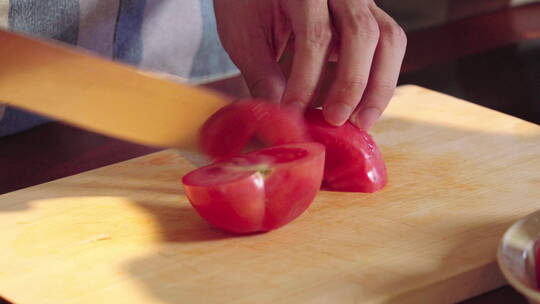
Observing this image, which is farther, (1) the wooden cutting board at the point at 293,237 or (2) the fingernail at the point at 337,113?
(2) the fingernail at the point at 337,113

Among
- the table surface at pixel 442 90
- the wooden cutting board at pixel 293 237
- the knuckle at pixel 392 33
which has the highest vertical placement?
the knuckle at pixel 392 33

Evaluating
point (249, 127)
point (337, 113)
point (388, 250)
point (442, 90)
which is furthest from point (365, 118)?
point (442, 90)

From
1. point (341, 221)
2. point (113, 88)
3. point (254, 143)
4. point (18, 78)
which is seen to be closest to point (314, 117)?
point (254, 143)

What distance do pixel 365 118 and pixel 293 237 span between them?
0.28 meters

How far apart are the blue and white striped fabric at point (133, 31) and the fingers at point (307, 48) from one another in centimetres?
56

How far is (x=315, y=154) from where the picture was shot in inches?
56.9

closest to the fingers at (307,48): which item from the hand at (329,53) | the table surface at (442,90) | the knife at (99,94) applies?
the hand at (329,53)

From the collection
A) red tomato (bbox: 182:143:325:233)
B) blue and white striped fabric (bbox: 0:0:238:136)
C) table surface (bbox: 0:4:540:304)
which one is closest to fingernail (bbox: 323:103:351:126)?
red tomato (bbox: 182:143:325:233)

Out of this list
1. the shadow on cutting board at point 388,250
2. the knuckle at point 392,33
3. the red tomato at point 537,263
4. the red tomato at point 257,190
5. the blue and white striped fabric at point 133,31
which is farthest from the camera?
the blue and white striped fabric at point 133,31

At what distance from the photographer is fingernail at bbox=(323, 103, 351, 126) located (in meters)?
1.54

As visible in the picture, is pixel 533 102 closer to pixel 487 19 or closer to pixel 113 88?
pixel 487 19

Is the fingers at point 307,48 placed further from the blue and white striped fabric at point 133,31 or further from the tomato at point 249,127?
the blue and white striped fabric at point 133,31

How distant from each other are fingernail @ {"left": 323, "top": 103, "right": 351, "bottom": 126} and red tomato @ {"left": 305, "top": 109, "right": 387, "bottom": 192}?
1cm

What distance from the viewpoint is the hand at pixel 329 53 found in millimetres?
1561
